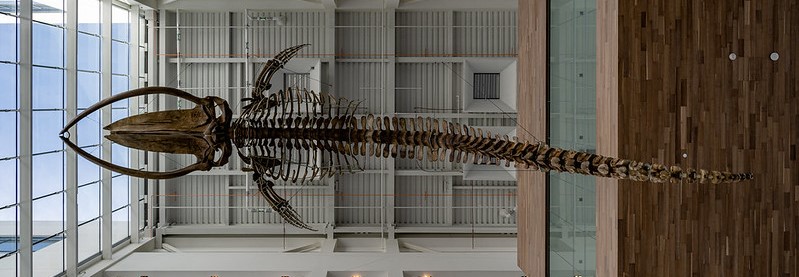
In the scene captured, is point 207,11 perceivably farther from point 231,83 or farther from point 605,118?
point 605,118

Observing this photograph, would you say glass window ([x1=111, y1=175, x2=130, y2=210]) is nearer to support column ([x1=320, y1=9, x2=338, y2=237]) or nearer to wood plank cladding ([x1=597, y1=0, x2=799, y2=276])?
support column ([x1=320, y1=9, x2=338, y2=237])

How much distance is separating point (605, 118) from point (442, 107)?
1163 cm

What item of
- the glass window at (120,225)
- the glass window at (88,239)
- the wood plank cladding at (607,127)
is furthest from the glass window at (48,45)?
the wood plank cladding at (607,127)

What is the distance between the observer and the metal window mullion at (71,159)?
40.5 feet

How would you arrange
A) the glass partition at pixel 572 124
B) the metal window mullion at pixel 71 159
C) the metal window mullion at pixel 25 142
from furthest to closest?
the metal window mullion at pixel 71 159
the metal window mullion at pixel 25 142
the glass partition at pixel 572 124

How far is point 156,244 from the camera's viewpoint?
52.4ft

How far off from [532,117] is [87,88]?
11.0 metres

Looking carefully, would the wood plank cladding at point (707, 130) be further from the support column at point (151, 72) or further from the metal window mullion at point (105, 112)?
the support column at point (151, 72)

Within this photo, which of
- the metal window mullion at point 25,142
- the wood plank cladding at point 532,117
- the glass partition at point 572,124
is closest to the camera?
the glass partition at point 572,124

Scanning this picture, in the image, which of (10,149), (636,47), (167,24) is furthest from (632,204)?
(167,24)

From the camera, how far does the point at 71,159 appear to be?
1241 cm

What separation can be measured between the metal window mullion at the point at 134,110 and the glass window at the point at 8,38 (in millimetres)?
4876

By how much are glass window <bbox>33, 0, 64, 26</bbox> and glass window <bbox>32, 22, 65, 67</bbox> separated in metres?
0.12

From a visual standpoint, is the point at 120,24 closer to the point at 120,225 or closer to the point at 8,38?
the point at 120,225
